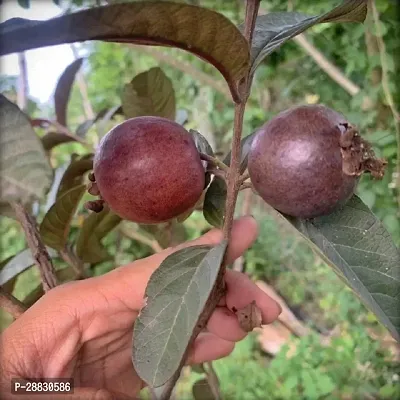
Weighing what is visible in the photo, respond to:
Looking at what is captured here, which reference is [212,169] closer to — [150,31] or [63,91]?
[150,31]

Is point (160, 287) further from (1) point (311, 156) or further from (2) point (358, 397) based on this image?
(2) point (358, 397)

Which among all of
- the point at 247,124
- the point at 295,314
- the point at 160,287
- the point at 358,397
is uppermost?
the point at 160,287

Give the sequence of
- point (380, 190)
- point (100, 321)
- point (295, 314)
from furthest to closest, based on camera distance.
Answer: point (295, 314) < point (380, 190) < point (100, 321)

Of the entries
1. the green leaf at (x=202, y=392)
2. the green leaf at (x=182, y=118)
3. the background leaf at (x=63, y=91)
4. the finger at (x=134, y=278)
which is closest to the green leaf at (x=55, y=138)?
the background leaf at (x=63, y=91)

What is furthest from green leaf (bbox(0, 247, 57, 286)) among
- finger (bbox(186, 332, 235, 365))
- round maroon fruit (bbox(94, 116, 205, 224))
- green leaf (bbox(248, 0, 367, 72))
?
green leaf (bbox(248, 0, 367, 72))

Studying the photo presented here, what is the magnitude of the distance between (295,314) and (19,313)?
235cm

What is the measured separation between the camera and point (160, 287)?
58 cm

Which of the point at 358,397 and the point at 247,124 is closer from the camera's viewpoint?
the point at 358,397

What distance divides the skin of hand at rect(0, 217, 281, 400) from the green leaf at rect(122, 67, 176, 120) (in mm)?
273

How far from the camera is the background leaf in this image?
49.9 inches

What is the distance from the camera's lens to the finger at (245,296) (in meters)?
1.04

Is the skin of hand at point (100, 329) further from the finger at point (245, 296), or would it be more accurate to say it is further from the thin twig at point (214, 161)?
the thin twig at point (214, 161)

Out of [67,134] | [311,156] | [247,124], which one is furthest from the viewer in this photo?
[247,124]

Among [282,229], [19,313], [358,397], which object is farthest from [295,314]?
[19,313]
